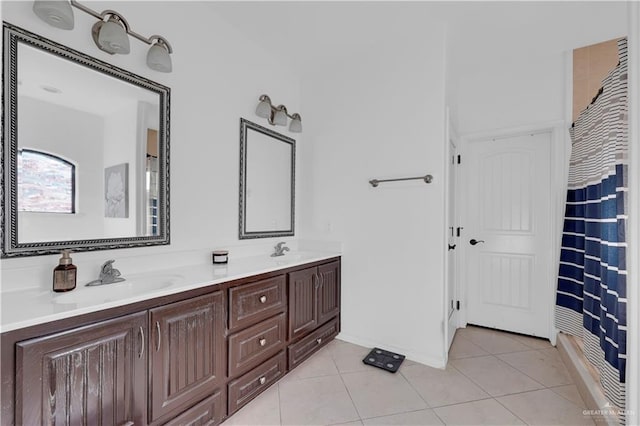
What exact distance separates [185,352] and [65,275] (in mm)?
629

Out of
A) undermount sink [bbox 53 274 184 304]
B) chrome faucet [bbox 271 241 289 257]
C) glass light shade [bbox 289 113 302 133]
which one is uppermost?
glass light shade [bbox 289 113 302 133]

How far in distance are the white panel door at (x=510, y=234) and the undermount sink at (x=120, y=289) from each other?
9.24 feet

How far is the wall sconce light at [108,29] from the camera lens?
4.12 feet

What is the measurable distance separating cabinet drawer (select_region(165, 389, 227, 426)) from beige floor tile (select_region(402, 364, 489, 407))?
4.08 feet

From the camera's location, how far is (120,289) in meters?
1.41

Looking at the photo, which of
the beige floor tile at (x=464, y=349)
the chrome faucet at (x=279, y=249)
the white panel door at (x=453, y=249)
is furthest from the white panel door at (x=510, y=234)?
the chrome faucet at (x=279, y=249)

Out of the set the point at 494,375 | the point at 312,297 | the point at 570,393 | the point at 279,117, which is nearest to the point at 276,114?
the point at 279,117

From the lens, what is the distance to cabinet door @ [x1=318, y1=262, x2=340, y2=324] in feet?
8.00

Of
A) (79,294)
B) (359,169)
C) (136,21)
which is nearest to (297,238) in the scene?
(359,169)

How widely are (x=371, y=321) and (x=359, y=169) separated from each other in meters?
1.35

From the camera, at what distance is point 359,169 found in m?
2.61

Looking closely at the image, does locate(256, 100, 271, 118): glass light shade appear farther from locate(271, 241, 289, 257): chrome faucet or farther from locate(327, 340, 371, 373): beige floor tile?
locate(327, 340, 371, 373): beige floor tile

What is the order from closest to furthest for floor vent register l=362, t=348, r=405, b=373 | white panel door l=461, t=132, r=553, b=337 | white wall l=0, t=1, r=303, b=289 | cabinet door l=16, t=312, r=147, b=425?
cabinet door l=16, t=312, r=147, b=425 → white wall l=0, t=1, r=303, b=289 → floor vent register l=362, t=348, r=405, b=373 → white panel door l=461, t=132, r=553, b=337

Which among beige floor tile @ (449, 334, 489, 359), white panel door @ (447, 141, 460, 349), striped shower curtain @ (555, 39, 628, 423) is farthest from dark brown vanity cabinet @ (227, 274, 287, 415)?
striped shower curtain @ (555, 39, 628, 423)
